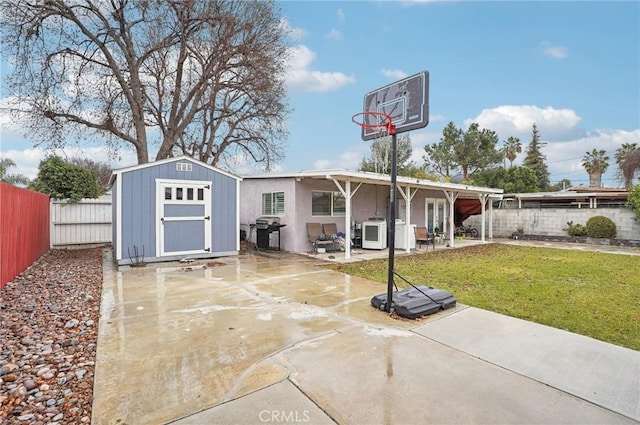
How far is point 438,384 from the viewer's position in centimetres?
246

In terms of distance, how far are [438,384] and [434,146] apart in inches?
1249

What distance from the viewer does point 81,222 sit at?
10.9 meters

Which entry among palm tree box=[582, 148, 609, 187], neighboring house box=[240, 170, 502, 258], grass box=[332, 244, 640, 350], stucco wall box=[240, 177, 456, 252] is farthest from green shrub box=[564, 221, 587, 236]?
palm tree box=[582, 148, 609, 187]

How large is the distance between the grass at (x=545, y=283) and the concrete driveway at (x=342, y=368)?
64 cm

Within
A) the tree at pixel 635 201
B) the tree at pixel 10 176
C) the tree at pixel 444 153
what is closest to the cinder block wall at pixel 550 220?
the tree at pixel 635 201

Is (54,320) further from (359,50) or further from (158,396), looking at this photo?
(359,50)

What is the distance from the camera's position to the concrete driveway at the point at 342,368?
2.14 meters

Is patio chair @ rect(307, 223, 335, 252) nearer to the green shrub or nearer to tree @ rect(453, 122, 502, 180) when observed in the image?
the green shrub

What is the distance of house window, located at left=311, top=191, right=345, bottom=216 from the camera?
10508 mm

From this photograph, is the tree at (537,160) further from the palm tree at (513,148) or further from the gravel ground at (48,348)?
the gravel ground at (48,348)

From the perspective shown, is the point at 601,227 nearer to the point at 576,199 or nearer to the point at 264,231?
the point at 576,199

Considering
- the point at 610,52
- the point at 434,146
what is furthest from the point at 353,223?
the point at 434,146

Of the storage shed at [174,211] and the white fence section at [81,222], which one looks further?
the white fence section at [81,222]

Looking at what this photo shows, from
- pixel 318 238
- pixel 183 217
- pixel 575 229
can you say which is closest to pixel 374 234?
pixel 318 238
